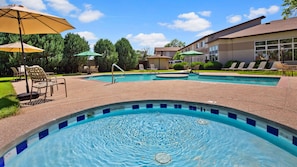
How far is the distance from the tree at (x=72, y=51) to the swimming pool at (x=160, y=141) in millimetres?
20202

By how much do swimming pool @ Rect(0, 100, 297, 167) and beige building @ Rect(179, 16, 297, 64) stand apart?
19.6 meters

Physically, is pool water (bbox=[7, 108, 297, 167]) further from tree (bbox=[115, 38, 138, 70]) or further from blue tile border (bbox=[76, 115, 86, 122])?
tree (bbox=[115, 38, 138, 70])

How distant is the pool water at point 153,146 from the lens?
2852 mm

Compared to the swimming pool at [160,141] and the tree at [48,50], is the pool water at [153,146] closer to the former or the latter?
the swimming pool at [160,141]

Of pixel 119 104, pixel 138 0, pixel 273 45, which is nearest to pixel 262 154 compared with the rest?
pixel 119 104

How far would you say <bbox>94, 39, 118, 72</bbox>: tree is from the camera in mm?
24969

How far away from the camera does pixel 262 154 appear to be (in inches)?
117

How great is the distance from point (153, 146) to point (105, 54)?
22.9 m

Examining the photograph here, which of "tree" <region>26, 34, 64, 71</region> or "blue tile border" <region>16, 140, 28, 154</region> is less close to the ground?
"tree" <region>26, 34, 64, 71</region>

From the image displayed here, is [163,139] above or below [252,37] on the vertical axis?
below

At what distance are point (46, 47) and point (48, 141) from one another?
20.1 m

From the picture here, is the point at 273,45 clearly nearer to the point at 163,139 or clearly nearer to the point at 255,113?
the point at 255,113

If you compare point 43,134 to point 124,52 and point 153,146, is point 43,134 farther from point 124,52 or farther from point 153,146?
point 124,52

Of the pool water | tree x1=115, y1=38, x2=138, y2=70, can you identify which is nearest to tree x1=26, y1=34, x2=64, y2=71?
tree x1=115, y1=38, x2=138, y2=70
